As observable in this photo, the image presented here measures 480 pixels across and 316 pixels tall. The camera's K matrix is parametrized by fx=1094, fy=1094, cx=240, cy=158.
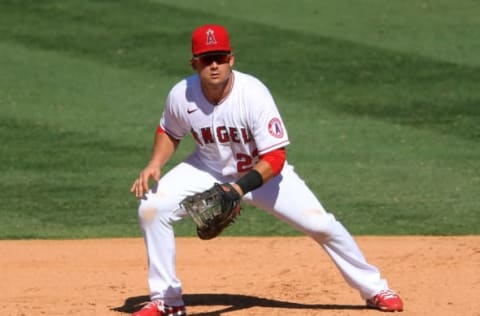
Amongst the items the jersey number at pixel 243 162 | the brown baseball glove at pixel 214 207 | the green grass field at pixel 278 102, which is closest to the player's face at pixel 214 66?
the jersey number at pixel 243 162

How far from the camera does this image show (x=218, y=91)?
6.26 metres

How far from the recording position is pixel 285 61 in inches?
585

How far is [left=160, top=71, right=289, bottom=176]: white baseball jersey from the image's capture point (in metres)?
6.16

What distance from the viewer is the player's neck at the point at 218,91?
6.25 m

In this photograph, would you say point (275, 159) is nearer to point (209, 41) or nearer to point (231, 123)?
point (231, 123)

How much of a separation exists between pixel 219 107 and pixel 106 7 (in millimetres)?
11811

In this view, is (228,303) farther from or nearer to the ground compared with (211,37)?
nearer to the ground

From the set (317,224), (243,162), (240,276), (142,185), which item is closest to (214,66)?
(243,162)

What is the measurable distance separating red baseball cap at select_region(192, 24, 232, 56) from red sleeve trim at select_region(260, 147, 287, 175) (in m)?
0.63

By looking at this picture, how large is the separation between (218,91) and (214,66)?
188 mm

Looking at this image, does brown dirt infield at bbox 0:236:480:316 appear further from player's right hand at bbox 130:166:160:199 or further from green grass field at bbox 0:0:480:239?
player's right hand at bbox 130:166:160:199

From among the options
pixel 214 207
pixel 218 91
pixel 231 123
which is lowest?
pixel 214 207

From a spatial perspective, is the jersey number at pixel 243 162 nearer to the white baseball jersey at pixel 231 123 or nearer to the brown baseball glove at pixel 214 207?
the white baseball jersey at pixel 231 123

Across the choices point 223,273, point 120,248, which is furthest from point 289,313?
point 120,248
